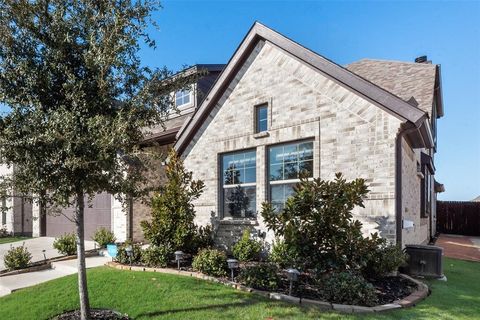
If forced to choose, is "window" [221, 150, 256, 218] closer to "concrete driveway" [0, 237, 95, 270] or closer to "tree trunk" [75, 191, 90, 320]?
"tree trunk" [75, 191, 90, 320]

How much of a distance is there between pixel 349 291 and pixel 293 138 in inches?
172

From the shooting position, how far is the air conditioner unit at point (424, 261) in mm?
7582

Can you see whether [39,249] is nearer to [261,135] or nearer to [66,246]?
[66,246]

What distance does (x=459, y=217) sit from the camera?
72.9ft

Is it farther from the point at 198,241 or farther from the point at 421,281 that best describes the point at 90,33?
the point at 421,281

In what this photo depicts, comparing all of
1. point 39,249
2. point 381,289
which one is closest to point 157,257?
point 381,289

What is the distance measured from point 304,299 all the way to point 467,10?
10062 mm

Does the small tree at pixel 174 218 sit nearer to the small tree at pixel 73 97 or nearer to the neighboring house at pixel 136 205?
the neighboring house at pixel 136 205

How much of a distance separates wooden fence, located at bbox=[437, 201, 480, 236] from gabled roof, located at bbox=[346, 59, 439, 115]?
12.0m

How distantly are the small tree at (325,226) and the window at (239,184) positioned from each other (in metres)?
3.24

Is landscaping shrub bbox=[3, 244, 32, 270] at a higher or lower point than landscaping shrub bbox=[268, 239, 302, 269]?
lower

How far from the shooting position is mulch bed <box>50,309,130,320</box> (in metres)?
5.73

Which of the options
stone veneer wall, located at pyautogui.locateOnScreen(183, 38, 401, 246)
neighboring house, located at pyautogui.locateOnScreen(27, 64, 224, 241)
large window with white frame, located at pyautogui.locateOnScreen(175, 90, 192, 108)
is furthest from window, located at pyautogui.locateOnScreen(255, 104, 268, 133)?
large window with white frame, located at pyautogui.locateOnScreen(175, 90, 192, 108)

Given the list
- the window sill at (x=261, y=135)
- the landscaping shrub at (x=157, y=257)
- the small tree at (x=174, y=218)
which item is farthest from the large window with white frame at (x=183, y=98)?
the landscaping shrub at (x=157, y=257)
